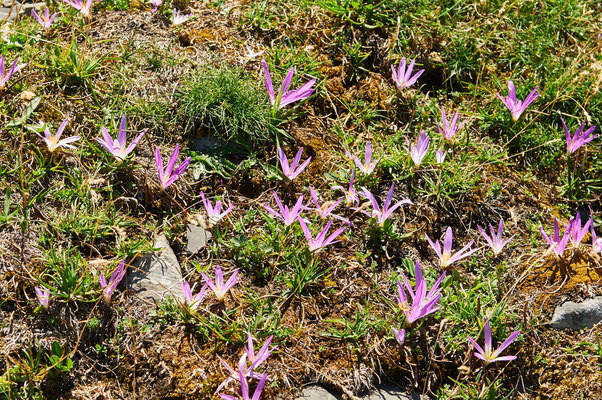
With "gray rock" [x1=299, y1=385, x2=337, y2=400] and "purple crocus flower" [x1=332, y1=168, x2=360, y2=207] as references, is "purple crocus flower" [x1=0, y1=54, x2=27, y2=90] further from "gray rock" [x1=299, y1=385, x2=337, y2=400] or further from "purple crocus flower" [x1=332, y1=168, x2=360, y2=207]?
"gray rock" [x1=299, y1=385, x2=337, y2=400]

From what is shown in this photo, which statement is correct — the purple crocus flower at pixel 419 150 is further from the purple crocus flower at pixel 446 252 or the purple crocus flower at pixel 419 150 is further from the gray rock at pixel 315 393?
the gray rock at pixel 315 393

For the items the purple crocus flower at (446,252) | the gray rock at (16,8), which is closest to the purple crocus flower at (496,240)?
the purple crocus flower at (446,252)

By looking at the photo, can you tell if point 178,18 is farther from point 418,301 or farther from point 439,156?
point 418,301

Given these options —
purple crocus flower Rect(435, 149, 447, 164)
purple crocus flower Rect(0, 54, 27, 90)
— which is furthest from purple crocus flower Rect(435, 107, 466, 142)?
purple crocus flower Rect(0, 54, 27, 90)

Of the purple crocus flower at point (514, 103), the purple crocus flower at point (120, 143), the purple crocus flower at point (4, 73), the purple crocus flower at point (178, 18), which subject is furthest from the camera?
the purple crocus flower at point (178, 18)

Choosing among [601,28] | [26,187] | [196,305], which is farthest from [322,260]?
[601,28]

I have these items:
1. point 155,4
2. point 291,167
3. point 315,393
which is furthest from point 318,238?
point 155,4

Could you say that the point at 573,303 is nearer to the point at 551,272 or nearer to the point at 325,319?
the point at 551,272
